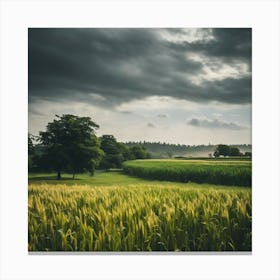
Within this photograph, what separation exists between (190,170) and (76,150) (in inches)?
51.9

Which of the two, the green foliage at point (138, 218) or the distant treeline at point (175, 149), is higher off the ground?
the distant treeline at point (175, 149)

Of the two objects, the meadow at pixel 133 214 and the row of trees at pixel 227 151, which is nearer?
the meadow at pixel 133 214

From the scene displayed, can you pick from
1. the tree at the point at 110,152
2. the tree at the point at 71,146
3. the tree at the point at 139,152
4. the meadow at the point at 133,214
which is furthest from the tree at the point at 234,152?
the tree at the point at 71,146

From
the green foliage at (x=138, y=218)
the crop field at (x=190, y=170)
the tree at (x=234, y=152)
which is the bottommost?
the green foliage at (x=138, y=218)

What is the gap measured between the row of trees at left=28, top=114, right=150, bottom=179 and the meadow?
125 millimetres

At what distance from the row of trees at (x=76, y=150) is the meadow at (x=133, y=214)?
0.41ft

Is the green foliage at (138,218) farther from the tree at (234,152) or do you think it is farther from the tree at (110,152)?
the tree at (234,152)

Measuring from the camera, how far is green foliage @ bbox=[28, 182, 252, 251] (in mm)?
3393

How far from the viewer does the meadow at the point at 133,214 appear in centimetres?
340

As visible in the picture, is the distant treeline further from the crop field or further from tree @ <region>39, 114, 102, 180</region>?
tree @ <region>39, 114, 102, 180</region>

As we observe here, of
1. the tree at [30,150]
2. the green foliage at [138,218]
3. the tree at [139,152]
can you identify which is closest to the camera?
the green foliage at [138,218]

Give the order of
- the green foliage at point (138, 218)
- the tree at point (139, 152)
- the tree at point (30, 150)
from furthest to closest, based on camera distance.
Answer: the tree at point (139, 152) → the tree at point (30, 150) → the green foliage at point (138, 218)
